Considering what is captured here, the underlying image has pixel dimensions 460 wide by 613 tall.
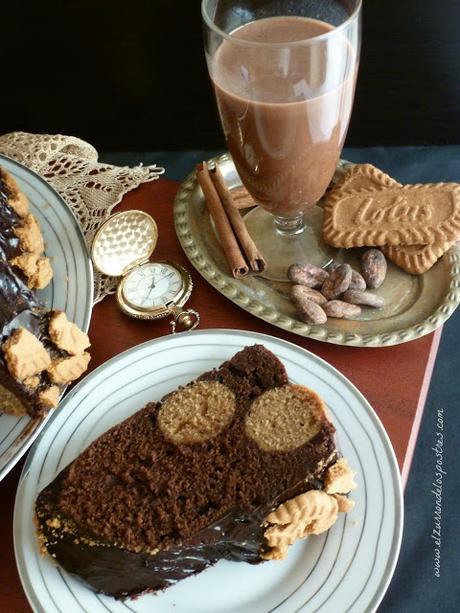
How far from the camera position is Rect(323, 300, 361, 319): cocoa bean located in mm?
1231

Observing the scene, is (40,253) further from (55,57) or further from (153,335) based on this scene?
(55,57)

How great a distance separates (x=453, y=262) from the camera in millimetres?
1283

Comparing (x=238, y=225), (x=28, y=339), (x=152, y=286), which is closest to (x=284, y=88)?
(x=238, y=225)

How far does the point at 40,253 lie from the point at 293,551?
675 millimetres

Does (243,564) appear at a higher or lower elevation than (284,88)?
lower

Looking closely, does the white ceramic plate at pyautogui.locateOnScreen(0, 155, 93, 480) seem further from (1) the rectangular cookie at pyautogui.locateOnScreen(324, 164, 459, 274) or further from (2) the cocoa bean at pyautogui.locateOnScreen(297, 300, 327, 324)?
(1) the rectangular cookie at pyautogui.locateOnScreen(324, 164, 459, 274)

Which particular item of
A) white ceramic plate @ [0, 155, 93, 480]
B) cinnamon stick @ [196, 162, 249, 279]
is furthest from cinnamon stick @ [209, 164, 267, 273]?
white ceramic plate @ [0, 155, 93, 480]

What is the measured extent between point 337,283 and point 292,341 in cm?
14

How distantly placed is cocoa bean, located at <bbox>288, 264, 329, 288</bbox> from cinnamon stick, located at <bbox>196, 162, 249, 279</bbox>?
3.7 inches

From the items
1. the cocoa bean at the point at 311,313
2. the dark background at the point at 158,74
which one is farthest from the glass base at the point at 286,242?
the dark background at the point at 158,74

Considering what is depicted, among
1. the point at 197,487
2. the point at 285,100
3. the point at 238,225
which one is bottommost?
the point at 197,487

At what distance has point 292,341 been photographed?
1253 mm

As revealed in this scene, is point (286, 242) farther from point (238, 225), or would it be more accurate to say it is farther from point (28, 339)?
point (28, 339)

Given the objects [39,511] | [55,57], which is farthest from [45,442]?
[55,57]
